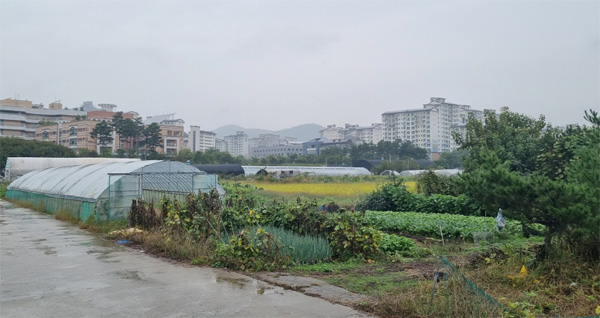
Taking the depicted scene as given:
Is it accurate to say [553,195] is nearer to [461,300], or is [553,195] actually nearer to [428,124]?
[461,300]

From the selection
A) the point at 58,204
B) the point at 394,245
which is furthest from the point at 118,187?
the point at 394,245

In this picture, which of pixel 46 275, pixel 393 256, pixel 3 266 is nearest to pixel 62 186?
pixel 3 266

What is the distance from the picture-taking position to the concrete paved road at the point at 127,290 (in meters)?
6.04

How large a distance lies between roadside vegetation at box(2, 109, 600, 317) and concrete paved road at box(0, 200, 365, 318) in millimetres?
709

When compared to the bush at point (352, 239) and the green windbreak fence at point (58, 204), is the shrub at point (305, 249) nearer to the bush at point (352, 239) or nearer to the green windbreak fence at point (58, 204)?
the bush at point (352, 239)

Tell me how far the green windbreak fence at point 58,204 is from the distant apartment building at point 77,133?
59753 millimetres

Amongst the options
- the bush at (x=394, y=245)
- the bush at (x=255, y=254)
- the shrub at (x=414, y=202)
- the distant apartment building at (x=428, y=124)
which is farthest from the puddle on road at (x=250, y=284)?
the distant apartment building at (x=428, y=124)

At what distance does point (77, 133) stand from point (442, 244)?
9322cm

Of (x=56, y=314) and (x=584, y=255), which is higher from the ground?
(x=584, y=255)

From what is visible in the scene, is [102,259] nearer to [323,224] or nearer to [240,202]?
[240,202]

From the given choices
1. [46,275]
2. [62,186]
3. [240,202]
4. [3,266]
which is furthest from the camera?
[62,186]

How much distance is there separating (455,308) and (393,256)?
3949 millimetres

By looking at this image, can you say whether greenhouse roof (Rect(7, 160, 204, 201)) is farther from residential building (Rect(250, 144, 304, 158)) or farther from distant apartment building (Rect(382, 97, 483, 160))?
residential building (Rect(250, 144, 304, 158))

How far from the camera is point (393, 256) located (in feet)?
30.4
